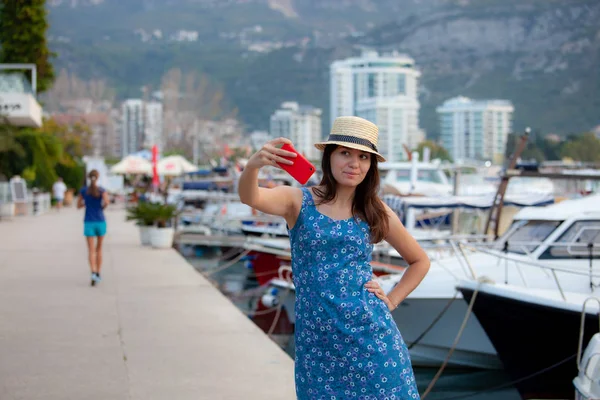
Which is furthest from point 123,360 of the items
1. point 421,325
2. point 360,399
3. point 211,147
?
point 211,147

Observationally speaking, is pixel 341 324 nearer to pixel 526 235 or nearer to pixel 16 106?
pixel 526 235

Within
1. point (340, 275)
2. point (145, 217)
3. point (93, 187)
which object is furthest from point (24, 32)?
point (340, 275)

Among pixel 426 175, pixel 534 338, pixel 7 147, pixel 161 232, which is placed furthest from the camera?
pixel 7 147

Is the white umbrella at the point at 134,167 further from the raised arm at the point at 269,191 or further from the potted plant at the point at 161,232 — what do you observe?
the raised arm at the point at 269,191

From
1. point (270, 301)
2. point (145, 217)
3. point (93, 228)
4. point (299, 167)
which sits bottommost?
point (270, 301)

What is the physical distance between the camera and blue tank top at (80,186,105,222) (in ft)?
43.9

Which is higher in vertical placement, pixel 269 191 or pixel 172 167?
pixel 172 167

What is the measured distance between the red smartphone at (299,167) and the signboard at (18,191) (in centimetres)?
3166

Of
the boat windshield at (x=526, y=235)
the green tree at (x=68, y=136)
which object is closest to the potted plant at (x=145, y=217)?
the boat windshield at (x=526, y=235)

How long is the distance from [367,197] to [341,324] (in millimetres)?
559

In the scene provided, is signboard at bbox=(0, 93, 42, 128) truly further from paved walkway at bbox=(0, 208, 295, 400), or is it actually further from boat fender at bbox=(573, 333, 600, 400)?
boat fender at bbox=(573, 333, 600, 400)

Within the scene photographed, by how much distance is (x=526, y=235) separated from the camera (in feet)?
45.6

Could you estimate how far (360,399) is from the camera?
3912 millimetres

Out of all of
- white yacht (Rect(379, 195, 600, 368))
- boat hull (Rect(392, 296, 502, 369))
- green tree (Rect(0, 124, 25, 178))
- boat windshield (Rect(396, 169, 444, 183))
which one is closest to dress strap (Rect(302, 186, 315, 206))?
white yacht (Rect(379, 195, 600, 368))
